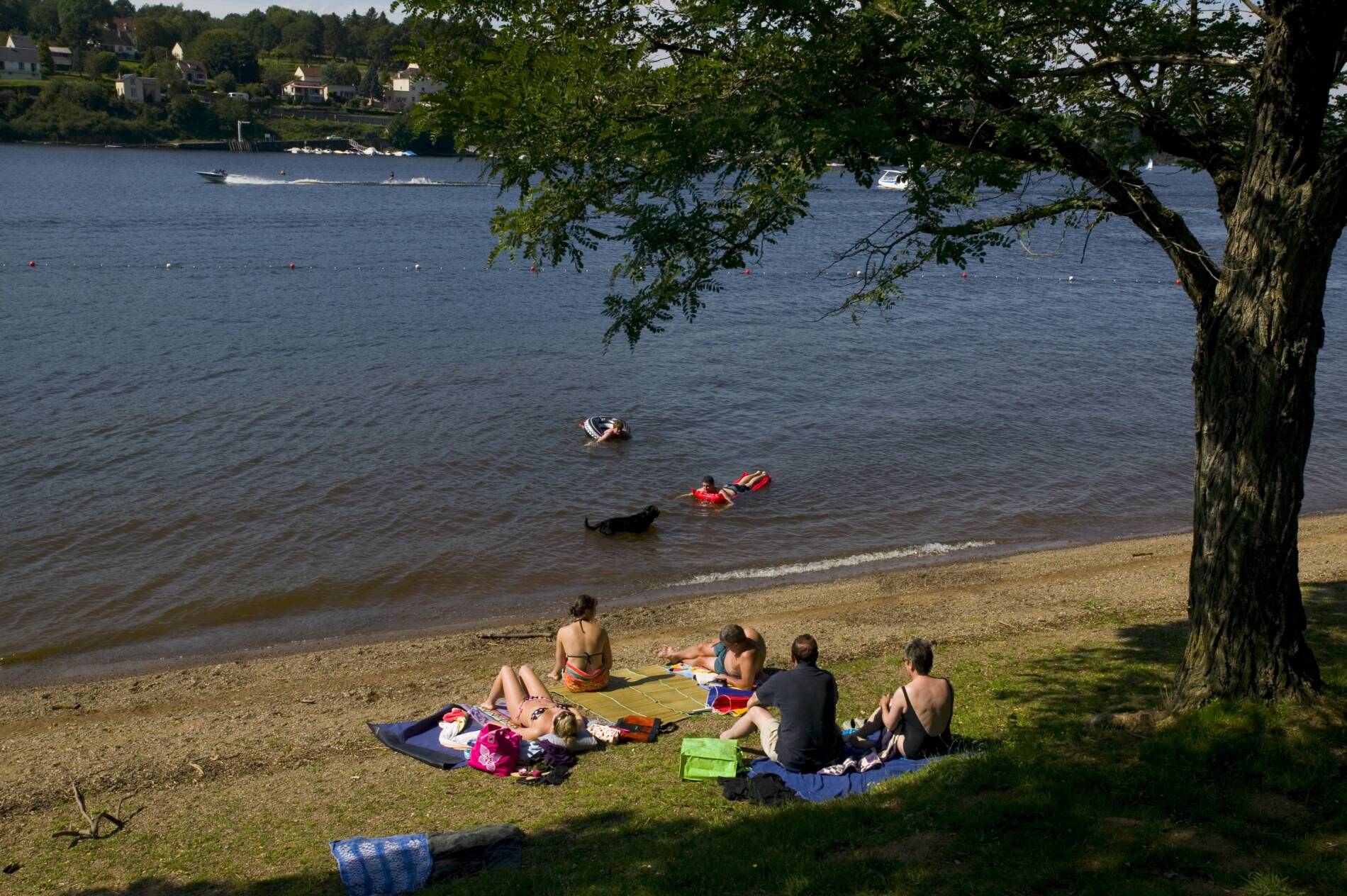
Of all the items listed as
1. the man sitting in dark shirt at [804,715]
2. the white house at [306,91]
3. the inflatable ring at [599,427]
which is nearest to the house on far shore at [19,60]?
the white house at [306,91]

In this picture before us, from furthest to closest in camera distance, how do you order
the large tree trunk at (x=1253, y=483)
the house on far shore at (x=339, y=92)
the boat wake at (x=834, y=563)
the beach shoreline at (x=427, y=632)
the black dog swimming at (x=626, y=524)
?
the house on far shore at (x=339, y=92)
the black dog swimming at (x=626, y=524)
the boat wake at (x=834, y=563)
the beach shoreline at (x=427, y=632)
the large tree trunk at (x=1253, y=483)

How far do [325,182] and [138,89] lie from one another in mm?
63662

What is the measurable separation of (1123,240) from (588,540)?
6480cm

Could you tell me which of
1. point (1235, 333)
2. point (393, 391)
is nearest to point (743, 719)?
point (1235, 333)

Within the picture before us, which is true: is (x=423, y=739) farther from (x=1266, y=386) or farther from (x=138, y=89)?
(x=138, y=89)

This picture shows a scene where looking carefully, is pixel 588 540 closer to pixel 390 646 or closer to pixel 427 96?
pixel 390 646

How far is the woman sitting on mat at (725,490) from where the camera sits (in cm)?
2164

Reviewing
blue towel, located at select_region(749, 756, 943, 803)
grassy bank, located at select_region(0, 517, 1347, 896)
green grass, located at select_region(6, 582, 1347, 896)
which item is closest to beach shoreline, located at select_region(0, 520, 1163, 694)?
grassy bank, located at select_region(0, 517, 1347, 896)

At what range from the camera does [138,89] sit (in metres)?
149

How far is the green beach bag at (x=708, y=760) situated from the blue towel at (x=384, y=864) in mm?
2159

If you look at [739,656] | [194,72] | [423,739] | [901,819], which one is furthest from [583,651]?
[194,72]

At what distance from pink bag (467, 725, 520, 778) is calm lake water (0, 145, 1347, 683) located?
6.00 metres

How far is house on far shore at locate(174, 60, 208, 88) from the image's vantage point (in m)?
162

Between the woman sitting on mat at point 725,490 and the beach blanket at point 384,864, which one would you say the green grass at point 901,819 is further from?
the woman sitting on mat at point 725,490
